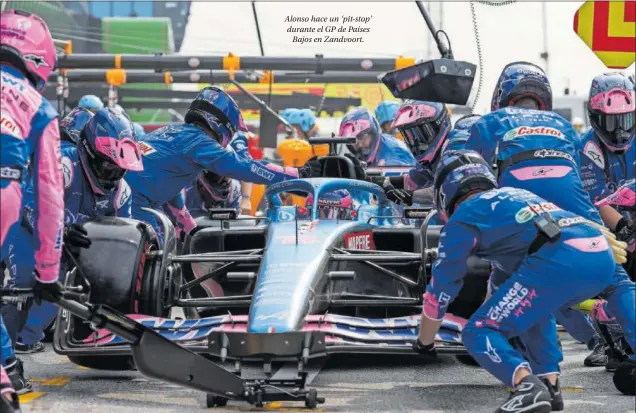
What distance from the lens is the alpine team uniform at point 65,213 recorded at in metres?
7.22

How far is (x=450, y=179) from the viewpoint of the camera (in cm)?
613

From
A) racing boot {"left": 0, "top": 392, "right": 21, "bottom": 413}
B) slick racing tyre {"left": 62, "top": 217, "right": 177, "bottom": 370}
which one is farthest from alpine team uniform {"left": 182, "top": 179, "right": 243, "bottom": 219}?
racing boot {"left": 0, "top": 392, "right": 21, "bottom": 413}

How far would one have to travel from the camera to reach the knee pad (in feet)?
21.4

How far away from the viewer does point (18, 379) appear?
255 inches

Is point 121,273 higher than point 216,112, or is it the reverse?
point 216,112

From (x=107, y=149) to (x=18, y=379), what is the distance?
2002 mm

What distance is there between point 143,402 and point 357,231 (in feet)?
7.67

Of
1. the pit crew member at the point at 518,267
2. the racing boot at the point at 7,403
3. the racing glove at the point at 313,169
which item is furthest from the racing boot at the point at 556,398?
the racing glove at the point at 313,169

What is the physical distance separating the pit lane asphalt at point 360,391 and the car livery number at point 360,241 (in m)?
0.75

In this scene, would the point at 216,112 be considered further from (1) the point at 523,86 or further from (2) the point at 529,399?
(2) the point at 529,399

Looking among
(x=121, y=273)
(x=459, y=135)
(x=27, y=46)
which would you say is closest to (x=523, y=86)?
(x=459, y=135)

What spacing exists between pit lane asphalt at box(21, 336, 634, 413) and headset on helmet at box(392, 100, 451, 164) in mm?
1943

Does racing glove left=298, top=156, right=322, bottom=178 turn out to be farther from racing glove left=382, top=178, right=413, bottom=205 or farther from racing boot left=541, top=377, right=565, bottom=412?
racing boot left=541, top=377, right=565, bottom=412

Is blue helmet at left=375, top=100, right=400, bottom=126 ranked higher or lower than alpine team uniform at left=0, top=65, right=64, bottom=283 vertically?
lower
